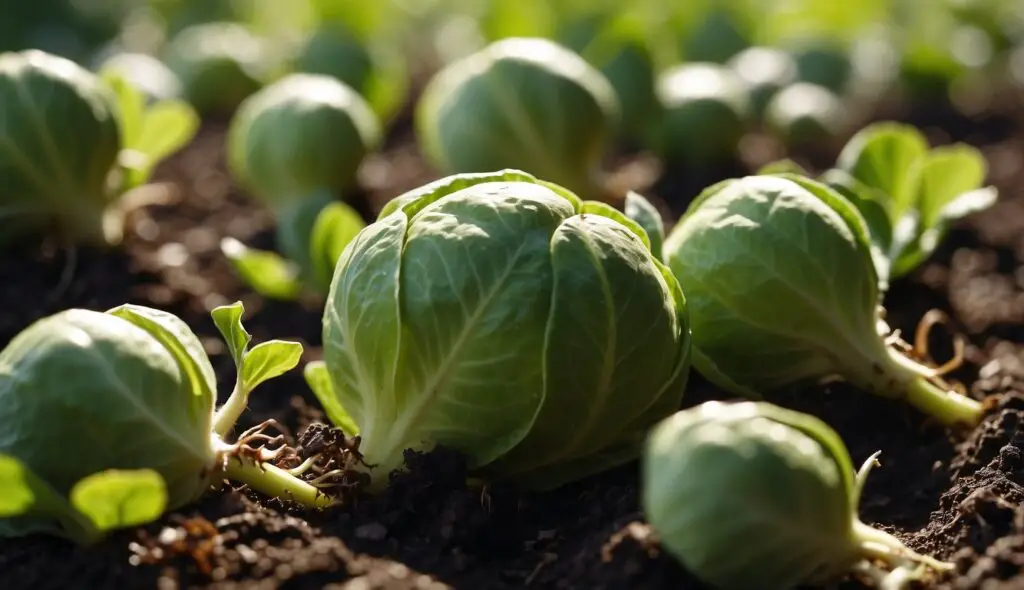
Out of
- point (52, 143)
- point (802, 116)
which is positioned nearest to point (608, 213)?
point (52, 143)

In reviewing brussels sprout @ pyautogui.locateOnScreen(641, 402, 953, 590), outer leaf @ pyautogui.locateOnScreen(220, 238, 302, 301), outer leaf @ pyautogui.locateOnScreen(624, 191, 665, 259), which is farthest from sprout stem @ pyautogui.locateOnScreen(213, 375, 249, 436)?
outer leaf @ pyautogui.locateOnScreen(220, 238, 302, 301)

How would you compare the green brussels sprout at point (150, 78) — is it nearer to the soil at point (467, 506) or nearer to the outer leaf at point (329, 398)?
the soil at point (467, 506)

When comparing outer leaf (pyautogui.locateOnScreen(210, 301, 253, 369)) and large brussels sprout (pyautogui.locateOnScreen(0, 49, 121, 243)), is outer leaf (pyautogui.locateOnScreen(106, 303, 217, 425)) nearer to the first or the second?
outer leaf (pyautogui.locateOnScreen(210, 301, 253, 369))

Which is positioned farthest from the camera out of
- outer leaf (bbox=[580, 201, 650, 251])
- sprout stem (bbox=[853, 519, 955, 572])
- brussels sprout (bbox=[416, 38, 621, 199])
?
brussels sprout (bbox=[416, 38, 621, 199])

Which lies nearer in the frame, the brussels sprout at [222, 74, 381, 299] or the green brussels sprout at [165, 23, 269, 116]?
the brussels sprout at [222, 74, 381, 299]

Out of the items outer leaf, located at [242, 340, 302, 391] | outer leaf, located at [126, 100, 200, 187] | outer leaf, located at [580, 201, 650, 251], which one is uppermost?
outer leaf, located at [580, 201, 650, 251]

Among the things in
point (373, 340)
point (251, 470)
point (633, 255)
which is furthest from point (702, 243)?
point (251, 470)

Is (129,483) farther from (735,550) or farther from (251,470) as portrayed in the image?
(735,550)
